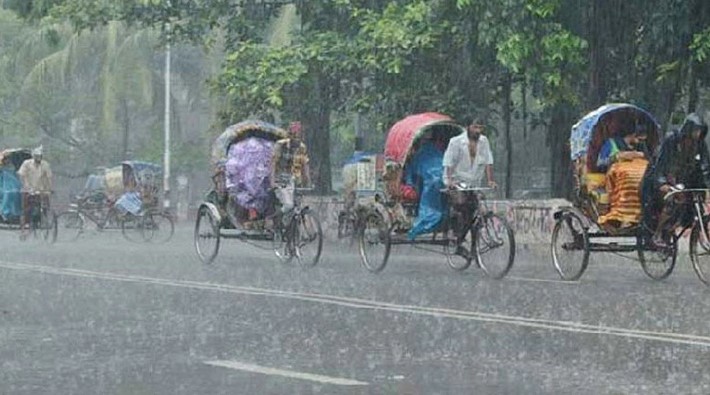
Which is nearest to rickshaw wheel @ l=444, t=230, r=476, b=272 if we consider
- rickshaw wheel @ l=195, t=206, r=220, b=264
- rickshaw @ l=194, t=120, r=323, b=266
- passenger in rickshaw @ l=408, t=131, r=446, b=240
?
passenger in rickshaw @ l=408, t=131, r=446, b=240

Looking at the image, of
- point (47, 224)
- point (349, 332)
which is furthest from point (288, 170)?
point (47, 224)

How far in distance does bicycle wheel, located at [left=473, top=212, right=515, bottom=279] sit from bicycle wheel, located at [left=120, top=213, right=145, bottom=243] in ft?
44.8

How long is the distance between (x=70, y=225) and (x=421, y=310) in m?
18.0

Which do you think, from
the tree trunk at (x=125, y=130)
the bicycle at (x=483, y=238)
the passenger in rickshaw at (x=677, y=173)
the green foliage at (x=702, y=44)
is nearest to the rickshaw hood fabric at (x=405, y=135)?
the bicycle at (x=483, y=238)

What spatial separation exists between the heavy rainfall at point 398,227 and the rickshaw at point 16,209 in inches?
2.2

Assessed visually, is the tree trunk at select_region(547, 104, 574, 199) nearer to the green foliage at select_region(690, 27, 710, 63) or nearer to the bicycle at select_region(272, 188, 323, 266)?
the green foliage at select_region(690, 27, 710, 63)

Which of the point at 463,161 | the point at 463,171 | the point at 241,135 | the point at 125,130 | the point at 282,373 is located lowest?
the point at 282,373

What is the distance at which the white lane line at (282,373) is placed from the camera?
865cm

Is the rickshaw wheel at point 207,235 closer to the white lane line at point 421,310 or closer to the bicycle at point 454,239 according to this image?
the white lane line at point 421,310

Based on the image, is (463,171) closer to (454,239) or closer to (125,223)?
(454,239)

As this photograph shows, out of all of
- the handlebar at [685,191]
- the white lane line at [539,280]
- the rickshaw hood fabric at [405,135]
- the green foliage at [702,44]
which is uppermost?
the green foliage at [702,44]

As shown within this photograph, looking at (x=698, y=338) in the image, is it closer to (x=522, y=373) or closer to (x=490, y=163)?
(x=522, y=373)

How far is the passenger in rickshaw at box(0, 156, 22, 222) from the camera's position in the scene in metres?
27.6

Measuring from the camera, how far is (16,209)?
27609mm
